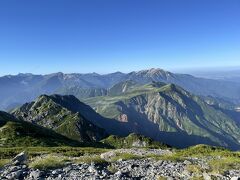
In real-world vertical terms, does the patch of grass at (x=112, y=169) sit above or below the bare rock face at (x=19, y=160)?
below

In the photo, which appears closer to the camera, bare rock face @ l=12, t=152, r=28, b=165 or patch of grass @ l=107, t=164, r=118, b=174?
patch of grass @ l=107, t=164, r=118, b=174

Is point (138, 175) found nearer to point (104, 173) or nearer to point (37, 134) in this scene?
point (104, 173)

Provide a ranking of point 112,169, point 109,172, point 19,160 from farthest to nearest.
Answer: point 19,160, point 112,169, point 109,172

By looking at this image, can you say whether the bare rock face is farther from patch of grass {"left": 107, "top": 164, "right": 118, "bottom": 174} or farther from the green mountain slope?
the green mountain slope

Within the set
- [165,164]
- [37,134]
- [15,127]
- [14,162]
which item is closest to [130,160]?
[165,164]

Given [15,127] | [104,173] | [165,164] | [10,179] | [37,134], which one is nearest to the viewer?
[10,179]

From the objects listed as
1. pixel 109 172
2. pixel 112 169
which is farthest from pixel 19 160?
pixel 109 172

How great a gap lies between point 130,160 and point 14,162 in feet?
41.0

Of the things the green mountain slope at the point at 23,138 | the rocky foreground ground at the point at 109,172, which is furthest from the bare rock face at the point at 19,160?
the green mountain slope at the point at 23,138

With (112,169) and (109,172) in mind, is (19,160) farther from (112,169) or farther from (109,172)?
(109,172)

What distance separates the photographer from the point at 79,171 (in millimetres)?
29750

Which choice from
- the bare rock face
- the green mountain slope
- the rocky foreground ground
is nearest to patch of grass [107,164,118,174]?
the rocky foreground ground

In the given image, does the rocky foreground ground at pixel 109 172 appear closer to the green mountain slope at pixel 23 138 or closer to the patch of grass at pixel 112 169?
the patch of grass at pixel 112 169

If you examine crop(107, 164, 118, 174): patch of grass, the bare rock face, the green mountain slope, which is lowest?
the green mountain slope
